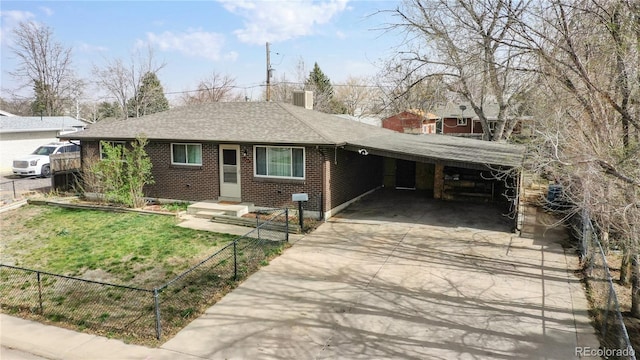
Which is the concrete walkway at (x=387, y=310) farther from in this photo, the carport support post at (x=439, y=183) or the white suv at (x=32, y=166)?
the white suv at (x=32, y=166)

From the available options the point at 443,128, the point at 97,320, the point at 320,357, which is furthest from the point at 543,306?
the point at 443,128

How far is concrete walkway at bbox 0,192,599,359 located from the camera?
6367 mm

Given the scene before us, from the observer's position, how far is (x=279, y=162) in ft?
46.5

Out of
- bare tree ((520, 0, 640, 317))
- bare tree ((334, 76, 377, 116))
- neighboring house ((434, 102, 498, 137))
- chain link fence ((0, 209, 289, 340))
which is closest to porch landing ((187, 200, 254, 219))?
chain link fence ((0, 209, 289, 340))

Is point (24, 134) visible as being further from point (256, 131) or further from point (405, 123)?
point (405, 123)

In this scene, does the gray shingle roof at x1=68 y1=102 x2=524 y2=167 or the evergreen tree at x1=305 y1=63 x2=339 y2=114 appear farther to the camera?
the evergreen tree at x1=305 y1=63 x2=339 y2=114

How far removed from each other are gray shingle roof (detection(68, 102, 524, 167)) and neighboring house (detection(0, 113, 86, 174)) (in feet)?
43.5

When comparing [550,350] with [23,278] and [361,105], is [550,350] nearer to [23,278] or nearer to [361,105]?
[23,278]

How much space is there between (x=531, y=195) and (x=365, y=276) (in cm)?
1334

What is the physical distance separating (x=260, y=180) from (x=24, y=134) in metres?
22.4

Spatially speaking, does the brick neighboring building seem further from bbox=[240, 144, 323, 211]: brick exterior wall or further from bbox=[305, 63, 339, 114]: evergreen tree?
bbox=[240, 144, 323, 211]: brick exterior wall

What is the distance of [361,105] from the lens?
66.9 meters

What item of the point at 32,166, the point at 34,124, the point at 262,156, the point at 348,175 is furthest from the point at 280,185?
the point at 34,124

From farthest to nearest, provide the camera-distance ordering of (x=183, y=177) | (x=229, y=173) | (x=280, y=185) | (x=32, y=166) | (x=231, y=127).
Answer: (x=32, y=166), (x=183, y=177), (x=231, y=127), (x=229, y=173), (x=280, y=185)
